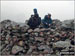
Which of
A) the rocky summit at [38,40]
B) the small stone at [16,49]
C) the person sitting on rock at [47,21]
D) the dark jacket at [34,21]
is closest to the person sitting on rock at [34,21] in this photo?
the dark jacket at [34,21]

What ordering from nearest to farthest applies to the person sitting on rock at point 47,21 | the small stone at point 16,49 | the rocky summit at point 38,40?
the rocky summit at point 38,40 < the small stone at point 16,49 < the person sitting on rock at point 47,21

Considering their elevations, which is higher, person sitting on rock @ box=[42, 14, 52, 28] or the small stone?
person sitting on rock @ box=[42, 14, 52, 28]

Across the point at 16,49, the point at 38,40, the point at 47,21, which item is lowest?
the point at 16,49

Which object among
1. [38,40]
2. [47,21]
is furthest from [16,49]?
[47,21]

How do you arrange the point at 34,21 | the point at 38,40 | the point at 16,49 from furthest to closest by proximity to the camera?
the point at 34,21, the point at 38,40, the point at 16,49

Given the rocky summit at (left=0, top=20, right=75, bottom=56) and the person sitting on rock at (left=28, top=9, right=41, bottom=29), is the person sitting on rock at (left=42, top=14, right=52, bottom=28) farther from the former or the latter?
the person sitting on rock at (left=28, top=9, right=41, bottom=29)

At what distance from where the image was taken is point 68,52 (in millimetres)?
11242

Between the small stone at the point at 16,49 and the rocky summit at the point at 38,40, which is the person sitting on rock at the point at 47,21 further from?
the small stone at the point at 16,49

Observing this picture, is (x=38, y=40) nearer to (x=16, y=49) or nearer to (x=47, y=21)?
(x=16, y=49)

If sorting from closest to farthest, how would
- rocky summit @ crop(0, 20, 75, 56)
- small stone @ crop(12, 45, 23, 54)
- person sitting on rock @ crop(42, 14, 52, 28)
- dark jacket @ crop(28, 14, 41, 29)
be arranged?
rocky summit @ crop(0, 20, 75, 56), small stone @ crop(12, 45, 23, 54), dark jacket @ crop(28, 14, 41, 29), person sitting on rock @ crop(42, 14, 52, 28)

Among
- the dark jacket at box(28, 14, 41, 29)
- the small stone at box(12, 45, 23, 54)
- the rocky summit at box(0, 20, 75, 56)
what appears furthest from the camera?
the dark jacket at box(28, 14, 41, 29)

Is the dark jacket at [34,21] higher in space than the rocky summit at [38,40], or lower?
higher

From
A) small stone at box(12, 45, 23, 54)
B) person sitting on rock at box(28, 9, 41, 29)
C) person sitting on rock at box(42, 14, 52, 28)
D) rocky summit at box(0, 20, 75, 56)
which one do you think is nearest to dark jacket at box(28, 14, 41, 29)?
person sitting on rock at box(28, 9, 41, 29)

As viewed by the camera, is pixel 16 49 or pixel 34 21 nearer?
pixel 16 49
